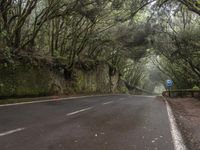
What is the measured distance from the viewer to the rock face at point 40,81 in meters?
14.5

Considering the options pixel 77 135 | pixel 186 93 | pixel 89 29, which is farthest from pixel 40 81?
pixel 186 93

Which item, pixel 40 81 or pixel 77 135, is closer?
pixel 77 135

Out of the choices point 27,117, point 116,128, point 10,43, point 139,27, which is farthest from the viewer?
point 139,27

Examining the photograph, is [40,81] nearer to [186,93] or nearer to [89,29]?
[89,29]

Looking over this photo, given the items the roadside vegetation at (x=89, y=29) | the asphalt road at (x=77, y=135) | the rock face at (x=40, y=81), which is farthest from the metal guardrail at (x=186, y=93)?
the asphalt road at (x=77, y=135)

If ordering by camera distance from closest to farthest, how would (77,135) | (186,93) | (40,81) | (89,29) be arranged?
1. (77,135)
2. (40,81)
3. (89,29)
4. (186,93)

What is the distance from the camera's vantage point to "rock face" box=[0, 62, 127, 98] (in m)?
14.5

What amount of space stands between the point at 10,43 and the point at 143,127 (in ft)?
38.4

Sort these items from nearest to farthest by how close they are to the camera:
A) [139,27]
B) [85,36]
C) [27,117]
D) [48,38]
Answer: [27,117], [85,36], [48,38], [139,27]

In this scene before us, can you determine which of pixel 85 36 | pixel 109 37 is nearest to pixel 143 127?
pixel 85 36

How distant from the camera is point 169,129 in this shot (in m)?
7.79

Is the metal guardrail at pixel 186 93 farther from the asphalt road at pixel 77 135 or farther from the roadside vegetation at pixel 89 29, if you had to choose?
the asphalt road at pixel 77 135

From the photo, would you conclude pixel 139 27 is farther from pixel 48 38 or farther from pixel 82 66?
pixel 48 38

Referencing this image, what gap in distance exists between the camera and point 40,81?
59.9 feet
